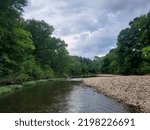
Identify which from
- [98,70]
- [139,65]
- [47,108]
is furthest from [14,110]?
[98,70]

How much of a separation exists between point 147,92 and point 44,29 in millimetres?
46210

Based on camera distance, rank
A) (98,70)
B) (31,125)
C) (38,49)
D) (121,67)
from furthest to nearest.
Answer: (98,70) → (121,67) → (38,49) → (31,125)

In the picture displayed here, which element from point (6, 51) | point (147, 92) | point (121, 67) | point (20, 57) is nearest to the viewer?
point (147, 92)

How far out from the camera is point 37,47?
70.1 meters

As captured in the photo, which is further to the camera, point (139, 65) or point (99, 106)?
point (139, 65)

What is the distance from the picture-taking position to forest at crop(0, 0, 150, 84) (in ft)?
114

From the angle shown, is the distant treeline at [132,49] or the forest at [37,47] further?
the distant treeline at [132,49]

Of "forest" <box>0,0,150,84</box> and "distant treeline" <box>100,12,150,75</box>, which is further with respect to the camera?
"distant treeline" <box>100,12,150,75</box>

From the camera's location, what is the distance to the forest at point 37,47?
34781 mm

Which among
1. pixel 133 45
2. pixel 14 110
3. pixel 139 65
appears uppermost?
pixel 133 45

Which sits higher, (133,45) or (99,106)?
(133,45)

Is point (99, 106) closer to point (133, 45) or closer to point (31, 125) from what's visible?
point (31, 125)

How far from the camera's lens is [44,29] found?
65688 millimetres

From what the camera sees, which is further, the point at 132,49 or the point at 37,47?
the point at 132,49
